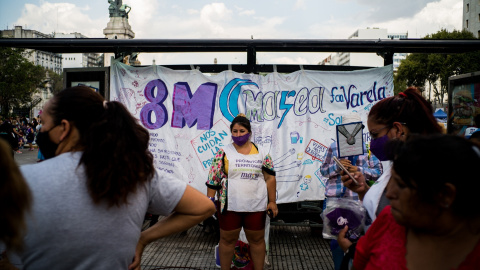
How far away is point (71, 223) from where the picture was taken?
149cm

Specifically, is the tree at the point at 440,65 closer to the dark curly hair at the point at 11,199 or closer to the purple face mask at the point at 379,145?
the purple face mask at the point at 379,145

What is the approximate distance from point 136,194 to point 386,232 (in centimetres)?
102

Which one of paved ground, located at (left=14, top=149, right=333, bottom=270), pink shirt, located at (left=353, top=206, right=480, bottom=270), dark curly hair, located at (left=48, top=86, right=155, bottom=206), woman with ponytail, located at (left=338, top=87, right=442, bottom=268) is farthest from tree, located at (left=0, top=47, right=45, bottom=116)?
pink shirt, located at (left=353, top=206, right=480, bottom=270)

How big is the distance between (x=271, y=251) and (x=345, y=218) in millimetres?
3058

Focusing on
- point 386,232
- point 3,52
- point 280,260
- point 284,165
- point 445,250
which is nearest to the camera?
point 445,250

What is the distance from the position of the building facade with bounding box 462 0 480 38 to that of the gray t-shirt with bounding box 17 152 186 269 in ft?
186

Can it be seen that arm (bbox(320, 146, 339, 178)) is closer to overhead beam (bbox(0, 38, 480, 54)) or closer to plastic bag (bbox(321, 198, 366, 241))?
plastic bag (bbox(321, 198, 366, 241))

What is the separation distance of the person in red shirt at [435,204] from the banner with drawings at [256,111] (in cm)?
427

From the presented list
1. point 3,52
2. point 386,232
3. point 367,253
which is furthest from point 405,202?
point 3,52

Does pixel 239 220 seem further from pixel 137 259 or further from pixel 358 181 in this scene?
pixel 137 259

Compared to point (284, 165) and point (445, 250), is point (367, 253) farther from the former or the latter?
point (284, 165)

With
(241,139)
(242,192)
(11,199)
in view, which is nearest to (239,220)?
(242,192)

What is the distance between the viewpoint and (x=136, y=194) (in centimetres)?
166

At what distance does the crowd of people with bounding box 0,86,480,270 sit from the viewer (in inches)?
50.8
